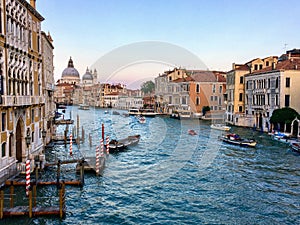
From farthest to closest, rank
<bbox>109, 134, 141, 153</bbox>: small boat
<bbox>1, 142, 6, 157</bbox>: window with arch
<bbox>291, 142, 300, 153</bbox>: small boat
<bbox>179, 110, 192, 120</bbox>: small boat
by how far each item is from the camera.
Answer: <bbox>179, 110, 192, 120</bbox>: small boat < <bbox>109, 134, 141, 153</bbox>: small boat < <bbox>291, 142, 300, 153</bbox>: small boat < <bbox>1, 142, 6, 157</bbox>: window with arch

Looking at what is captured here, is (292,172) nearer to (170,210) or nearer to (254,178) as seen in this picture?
(254,178)

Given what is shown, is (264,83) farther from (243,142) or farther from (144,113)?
(144,113)

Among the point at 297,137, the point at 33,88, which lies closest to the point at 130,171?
the point at 33,88

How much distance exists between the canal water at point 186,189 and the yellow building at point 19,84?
1633 millimetres

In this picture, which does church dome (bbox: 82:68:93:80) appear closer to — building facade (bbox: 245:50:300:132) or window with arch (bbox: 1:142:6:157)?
building facade (bbox: 245:50:300:132)

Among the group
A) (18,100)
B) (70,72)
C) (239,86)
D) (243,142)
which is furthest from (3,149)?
(70,72)

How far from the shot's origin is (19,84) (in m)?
12.8

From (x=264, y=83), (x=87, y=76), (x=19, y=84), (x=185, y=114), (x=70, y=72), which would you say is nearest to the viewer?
(x=19, y=84)

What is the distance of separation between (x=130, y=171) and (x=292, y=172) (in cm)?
722

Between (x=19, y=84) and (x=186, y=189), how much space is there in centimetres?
774

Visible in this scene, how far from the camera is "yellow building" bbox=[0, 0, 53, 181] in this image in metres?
11.1

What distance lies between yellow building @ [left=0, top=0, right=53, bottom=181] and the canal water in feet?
5.36

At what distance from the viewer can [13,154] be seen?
1209cm

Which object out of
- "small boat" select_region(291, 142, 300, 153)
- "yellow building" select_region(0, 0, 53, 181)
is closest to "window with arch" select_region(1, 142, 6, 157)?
"yellow building" select_region(0, 0, 53, 181)
